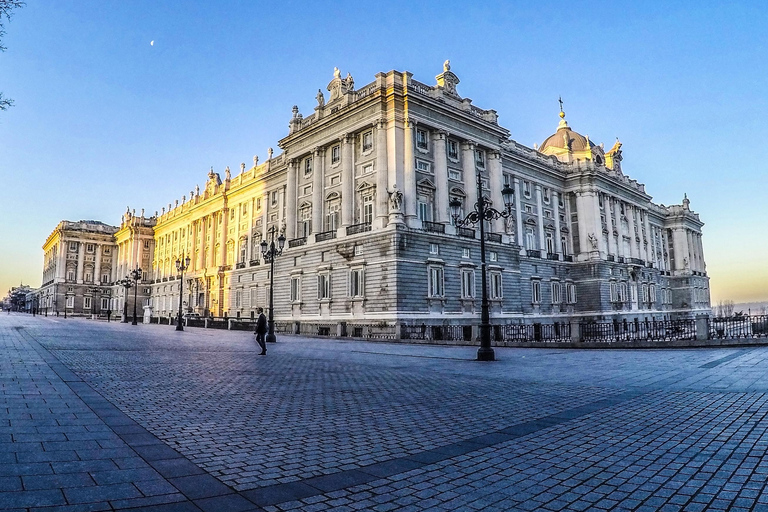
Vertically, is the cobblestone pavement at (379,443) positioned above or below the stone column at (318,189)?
below

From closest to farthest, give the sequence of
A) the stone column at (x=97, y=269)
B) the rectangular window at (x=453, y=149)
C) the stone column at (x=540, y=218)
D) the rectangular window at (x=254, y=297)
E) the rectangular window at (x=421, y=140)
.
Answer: the rectangular window at (x=421, y=140) < the rectangular window at (x=453, y=149) < the rectangular window at (x=254, y=297) < the stone column at (x=540, y=218) < the stone column at (x=97, y=269)

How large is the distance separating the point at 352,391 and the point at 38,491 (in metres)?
6.23

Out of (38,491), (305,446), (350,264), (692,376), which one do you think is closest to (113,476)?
(38,491)

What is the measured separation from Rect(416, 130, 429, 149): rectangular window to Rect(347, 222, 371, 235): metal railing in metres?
7.42

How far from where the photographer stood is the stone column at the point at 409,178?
3619 cm

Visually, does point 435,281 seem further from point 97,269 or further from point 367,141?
point 97,269

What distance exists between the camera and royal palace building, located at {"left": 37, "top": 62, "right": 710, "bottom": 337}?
3659cm

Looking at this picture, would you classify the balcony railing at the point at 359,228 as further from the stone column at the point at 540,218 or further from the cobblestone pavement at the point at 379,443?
the cobblestone pavement at the point at 379,443

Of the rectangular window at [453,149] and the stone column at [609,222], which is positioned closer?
the rectangular window at [453,149]

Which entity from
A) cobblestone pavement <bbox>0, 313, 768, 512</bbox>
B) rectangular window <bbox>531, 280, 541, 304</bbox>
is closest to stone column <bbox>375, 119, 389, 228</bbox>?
rectangular window <bbox>531, 280, 541, 304</bbox>

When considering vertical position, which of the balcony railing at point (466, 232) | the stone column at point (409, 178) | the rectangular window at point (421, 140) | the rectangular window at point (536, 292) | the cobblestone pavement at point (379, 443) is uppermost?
the rectangular window at point (421, 140)

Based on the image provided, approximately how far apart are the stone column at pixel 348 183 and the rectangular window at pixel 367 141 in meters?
1.13

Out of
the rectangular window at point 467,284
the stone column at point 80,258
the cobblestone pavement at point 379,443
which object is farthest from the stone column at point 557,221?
the stone column at point 80,258

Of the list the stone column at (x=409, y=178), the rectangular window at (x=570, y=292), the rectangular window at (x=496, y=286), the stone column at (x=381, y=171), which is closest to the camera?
the stone column at (x=409, y=178)
